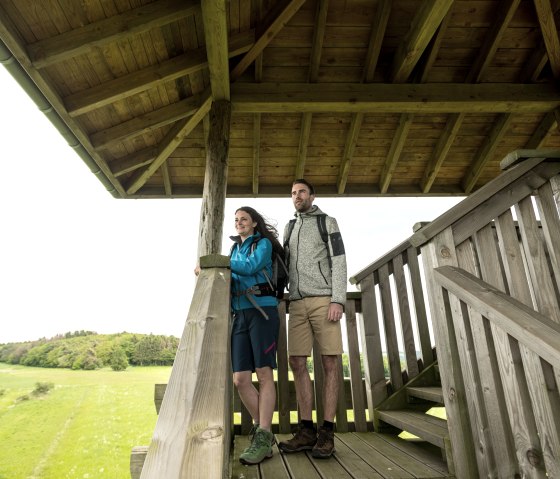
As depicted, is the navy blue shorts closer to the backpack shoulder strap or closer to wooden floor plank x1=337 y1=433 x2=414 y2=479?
the backpack shoulder strap

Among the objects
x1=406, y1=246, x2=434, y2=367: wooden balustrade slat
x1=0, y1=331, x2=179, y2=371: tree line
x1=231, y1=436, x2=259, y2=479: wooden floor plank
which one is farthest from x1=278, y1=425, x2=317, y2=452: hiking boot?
x1=0, y1=331, x2=179, y2=371: tree line

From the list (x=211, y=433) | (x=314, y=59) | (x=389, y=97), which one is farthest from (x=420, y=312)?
(x=314, y=59)

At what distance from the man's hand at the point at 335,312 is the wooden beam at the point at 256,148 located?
3356 millimetres

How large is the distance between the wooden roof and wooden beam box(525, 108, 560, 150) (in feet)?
0.05

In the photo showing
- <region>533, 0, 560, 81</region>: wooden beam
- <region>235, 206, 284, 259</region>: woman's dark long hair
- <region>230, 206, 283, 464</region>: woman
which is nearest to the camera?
<region>230, 206, 283, 464</region>: woman

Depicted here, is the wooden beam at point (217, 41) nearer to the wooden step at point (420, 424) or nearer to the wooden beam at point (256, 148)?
the wooden beam at point (256, 148)

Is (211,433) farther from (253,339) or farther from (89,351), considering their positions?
(89,351)

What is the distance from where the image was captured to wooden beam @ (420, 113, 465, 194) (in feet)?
17.1

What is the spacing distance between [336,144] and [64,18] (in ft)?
11.8

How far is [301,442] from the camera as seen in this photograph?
236 cm

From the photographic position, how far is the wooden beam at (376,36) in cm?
410

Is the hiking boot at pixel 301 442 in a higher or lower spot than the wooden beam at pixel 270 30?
lower

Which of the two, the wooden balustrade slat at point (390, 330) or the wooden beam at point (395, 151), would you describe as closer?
the wooden balustrade slat at point (390, 330)

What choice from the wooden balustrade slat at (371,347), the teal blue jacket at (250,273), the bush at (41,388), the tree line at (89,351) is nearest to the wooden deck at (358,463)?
the wooden balustrade slat at (371,347)
